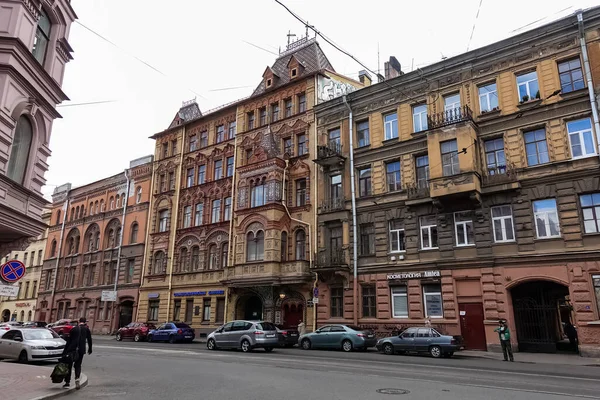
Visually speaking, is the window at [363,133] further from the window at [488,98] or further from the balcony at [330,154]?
the window at [488,98]

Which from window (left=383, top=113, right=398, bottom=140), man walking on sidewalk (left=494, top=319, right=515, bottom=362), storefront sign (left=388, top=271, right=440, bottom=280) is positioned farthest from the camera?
window (left=383, top=113, right=398, bottom=140)

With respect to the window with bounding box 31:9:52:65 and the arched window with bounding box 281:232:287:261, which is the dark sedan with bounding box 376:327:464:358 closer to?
the arched window with bounding box 281:232:287:261

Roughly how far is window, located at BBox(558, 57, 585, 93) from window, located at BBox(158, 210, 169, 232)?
31850mm

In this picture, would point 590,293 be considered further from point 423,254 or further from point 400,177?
point 400,177

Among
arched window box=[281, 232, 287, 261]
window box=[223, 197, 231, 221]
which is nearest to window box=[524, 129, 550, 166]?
arched window box=[281, 232, 287, 261]

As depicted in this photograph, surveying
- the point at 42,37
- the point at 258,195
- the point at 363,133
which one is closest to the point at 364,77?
the point at 363,133

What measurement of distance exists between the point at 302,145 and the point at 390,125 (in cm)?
718

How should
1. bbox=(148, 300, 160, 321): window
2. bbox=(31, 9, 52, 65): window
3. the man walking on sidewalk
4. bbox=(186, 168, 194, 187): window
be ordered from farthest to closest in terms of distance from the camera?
1. bbox=(186, 168, 194, 187): window
2. bbox=(148, 300, 160, 321): window
3. the man walking on sidewalk
4. bbox=(31, 9, 52, 65): window

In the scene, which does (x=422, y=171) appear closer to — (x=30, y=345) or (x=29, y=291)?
(x=30, y=345)

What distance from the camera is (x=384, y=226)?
2705 cm

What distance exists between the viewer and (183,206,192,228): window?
3917 cm

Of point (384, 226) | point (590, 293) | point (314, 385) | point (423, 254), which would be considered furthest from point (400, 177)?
point (314, 385)

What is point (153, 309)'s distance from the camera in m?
39.1

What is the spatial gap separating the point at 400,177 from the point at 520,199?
7018 millimetres
